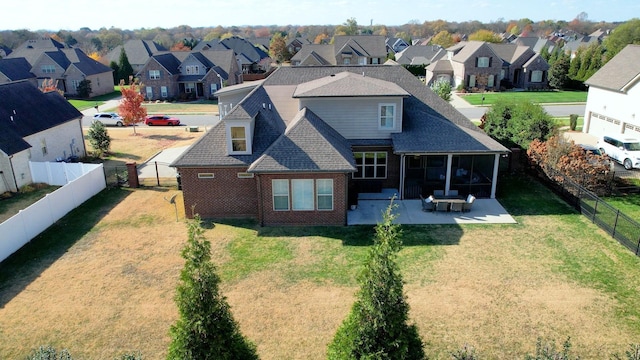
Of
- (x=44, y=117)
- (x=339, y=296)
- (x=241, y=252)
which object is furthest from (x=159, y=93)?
(x=339, y=296)

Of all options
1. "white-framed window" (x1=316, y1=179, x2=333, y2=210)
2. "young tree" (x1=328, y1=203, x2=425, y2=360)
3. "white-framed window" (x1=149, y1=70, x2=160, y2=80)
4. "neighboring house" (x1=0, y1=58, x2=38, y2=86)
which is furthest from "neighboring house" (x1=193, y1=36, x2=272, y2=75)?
"young tree" (x1=328, y1=203, x2=425, y2=360)

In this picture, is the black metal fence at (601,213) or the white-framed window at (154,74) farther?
the white-framed window at (154,74)

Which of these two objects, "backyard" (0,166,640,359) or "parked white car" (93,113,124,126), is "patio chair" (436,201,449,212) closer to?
"backyard" (0,166,640,359)

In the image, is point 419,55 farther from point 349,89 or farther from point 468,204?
point 468,204

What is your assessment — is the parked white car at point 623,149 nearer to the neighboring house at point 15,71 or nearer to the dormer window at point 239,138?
the dormer window at point 239,138

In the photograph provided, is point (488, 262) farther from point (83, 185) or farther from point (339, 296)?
point (83, 185)

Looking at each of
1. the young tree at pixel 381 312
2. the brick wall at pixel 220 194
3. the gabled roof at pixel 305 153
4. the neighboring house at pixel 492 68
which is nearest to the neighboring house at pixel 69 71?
the neighboring house at pixel 492 68
